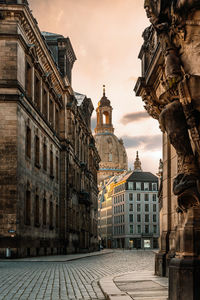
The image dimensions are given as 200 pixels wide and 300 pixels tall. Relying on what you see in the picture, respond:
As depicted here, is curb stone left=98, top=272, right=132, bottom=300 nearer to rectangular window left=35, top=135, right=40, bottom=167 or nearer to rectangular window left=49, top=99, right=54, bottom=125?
rectangular window left=35, top=135, right=40, bottom=167

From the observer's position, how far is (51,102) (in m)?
49.5

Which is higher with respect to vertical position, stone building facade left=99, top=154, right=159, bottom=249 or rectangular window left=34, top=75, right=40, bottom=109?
rectangular window left=34, top=75, right=40, bottom=109

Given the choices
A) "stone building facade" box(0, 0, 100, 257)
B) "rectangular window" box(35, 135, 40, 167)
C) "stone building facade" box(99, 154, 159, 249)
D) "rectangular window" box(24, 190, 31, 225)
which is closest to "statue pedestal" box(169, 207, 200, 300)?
"stone building facade" box(0, 0, 100, 257)

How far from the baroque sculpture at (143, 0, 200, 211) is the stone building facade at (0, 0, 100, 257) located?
25389 millimetres

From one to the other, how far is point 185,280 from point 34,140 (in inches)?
1298

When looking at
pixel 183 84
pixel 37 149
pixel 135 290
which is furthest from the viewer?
pixel 37 149

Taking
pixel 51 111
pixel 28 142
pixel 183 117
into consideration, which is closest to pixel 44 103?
pixel 51 111

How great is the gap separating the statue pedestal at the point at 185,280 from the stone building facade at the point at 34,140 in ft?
82.5

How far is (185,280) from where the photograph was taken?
6.93m

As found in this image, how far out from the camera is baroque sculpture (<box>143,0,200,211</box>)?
681 cm

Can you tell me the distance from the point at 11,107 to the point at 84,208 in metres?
38.5

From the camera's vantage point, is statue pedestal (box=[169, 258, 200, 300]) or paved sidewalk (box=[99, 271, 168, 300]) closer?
statue pedestal (box=[169, 258, 200, 300])

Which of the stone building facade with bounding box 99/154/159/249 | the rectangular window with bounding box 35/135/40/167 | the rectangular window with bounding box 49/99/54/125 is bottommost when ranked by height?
the stone building facade with bounding box 99/154/159/249

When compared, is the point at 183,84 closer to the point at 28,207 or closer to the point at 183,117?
the point at 183,117
